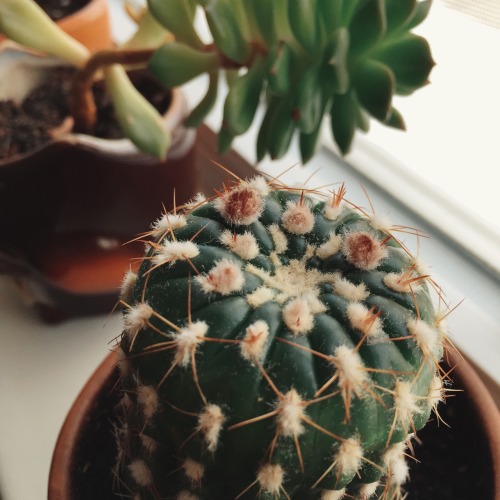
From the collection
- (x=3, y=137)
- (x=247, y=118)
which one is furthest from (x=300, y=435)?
(x=3, y=137)

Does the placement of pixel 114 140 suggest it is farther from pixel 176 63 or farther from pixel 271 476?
pixel 271 476

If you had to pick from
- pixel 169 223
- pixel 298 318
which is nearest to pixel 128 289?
pixel 169 223

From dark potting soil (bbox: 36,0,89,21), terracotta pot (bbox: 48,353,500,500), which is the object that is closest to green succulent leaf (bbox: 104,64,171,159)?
terracotta pot (bbox: 48,353,500,500)

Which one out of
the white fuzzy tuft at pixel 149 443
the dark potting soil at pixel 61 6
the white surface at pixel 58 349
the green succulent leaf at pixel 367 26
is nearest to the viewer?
the green succulent leaf at pixel 367 26

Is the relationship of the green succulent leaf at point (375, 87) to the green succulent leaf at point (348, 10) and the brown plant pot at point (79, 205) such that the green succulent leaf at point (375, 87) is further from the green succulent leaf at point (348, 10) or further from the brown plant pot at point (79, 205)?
the brown plant pot at point (79, 205)

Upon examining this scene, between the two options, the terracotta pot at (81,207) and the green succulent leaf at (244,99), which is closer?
the green succulent leaf at (244,99)

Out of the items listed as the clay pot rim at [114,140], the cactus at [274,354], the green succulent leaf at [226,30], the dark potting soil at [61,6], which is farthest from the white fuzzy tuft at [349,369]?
the dark potting soil at [61,6]

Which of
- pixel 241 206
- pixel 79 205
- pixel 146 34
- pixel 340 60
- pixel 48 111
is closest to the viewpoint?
pixel 340 60

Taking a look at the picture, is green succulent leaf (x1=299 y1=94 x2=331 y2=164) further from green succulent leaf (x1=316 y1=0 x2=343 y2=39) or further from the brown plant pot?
the brown plant pot
